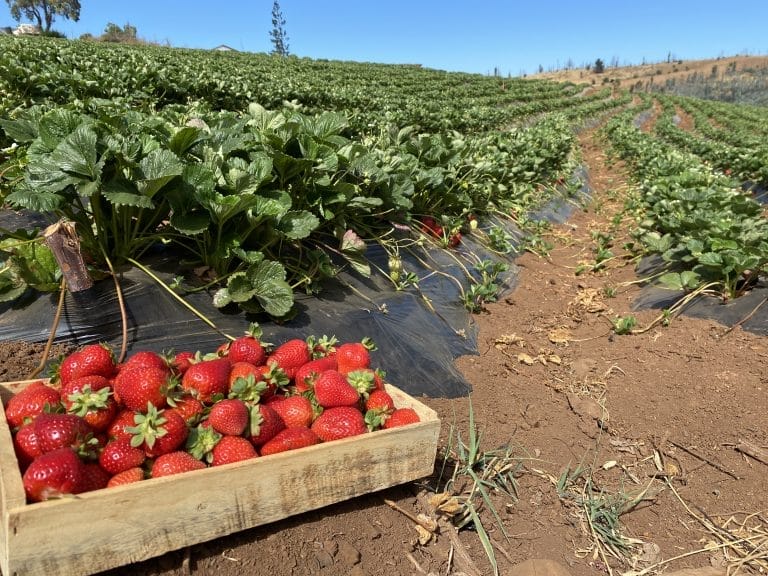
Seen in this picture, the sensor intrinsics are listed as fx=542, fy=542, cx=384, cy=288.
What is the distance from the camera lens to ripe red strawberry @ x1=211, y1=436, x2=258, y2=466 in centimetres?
151

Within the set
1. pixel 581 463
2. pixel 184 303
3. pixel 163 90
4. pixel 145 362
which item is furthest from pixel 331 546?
pixel 163 90

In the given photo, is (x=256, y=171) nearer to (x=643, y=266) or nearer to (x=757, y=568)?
(x=757, y=568)

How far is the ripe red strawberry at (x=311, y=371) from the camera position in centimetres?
188

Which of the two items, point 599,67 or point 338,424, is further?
point 599,67

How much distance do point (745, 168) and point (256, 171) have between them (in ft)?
42.4

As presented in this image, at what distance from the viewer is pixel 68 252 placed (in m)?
2.29

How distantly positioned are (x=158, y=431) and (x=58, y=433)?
240mm

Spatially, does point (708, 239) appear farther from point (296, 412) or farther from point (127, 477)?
point (127, 477)

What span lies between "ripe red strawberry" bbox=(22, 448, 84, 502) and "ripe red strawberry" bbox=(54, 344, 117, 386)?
1.30ft

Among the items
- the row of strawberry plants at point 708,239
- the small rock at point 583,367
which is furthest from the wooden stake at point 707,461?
the row of strawberry plants at point 708,239

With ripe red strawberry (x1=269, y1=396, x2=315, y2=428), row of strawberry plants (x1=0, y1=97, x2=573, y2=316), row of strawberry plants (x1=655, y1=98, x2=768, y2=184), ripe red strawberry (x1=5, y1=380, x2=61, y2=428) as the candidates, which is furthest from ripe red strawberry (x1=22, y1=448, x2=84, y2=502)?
row of strawberry plants (x1=655, y1=98, x2=768, y2=184)

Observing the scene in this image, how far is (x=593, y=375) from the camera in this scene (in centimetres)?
331

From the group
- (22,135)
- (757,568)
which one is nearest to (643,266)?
(757,568)

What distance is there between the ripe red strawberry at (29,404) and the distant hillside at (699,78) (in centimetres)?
6886
